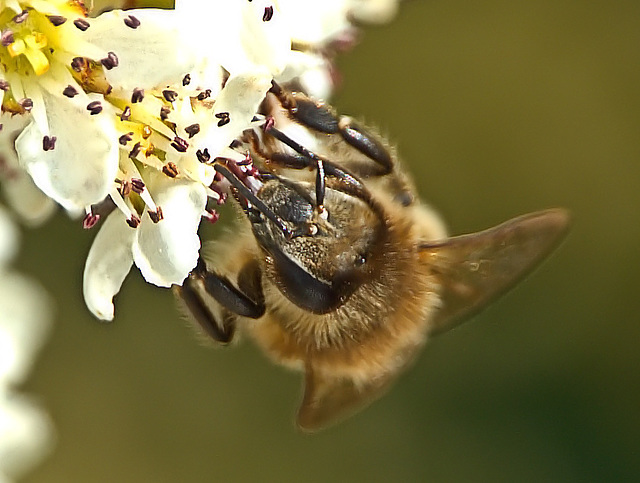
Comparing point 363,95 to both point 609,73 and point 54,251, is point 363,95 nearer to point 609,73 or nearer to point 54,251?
point 609,73

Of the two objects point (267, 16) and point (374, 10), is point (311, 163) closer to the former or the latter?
point (267, 16)

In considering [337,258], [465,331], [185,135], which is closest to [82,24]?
[185,135]

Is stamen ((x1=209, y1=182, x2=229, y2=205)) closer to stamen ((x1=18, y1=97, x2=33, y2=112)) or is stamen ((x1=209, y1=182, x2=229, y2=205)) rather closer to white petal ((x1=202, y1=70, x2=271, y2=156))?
white petal ((x1=202, y1=70, x2=271, y2=156))

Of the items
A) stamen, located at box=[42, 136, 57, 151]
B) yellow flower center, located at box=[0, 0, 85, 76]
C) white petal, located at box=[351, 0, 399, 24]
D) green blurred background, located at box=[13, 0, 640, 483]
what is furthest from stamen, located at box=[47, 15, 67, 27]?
green blurred background, located at box=[13, 0, 640, 483]

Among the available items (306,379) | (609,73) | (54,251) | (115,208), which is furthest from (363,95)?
(115,208)

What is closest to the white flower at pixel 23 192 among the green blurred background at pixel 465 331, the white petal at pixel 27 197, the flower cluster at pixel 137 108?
the white petal at pixel 27 197
